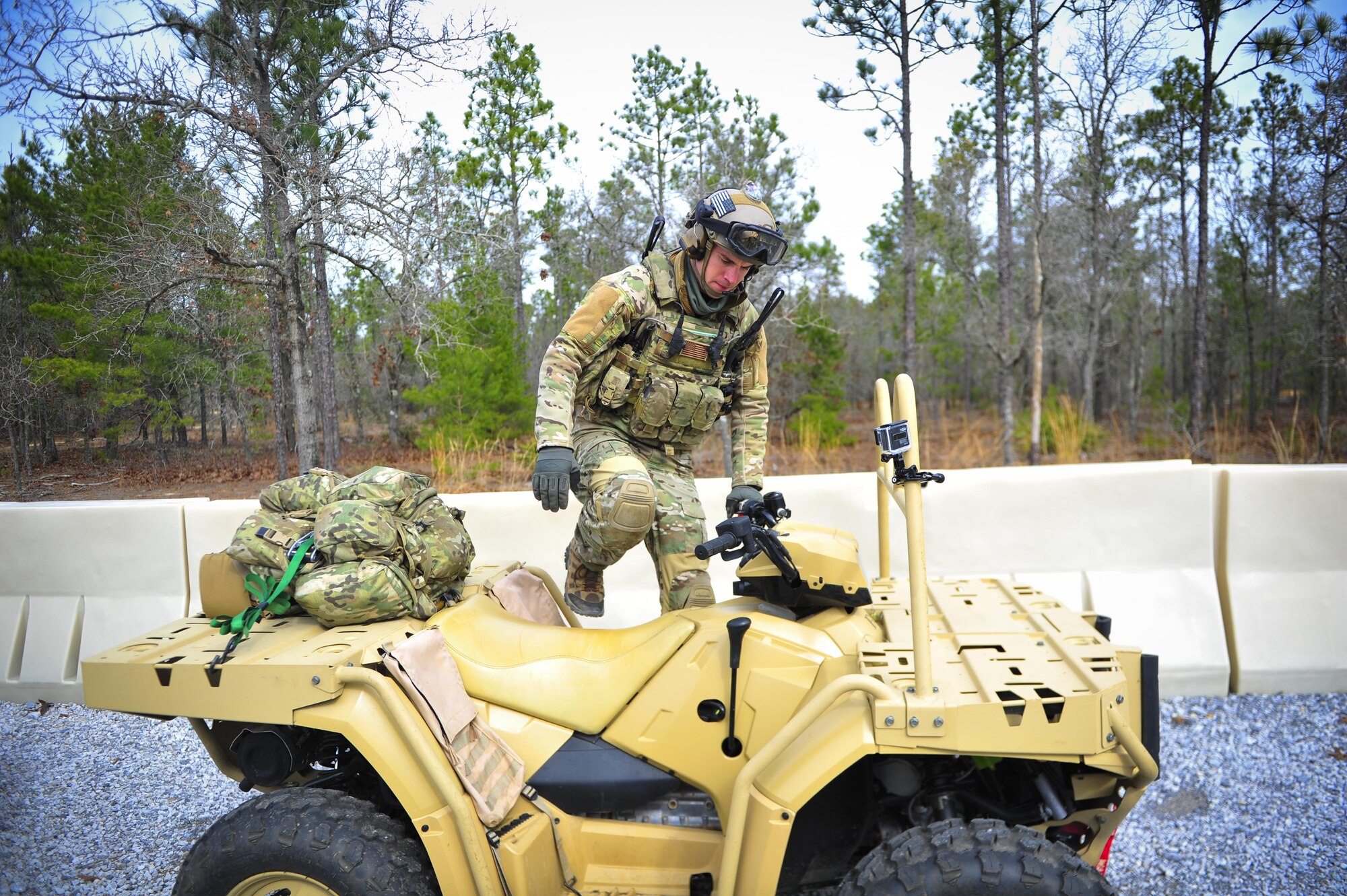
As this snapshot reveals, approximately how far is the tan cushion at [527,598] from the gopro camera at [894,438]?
1394 millimetres

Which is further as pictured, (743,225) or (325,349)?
(325,349)

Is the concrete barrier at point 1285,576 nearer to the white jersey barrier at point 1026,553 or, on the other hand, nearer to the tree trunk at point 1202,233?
the white jersey barrier at point 1026,553

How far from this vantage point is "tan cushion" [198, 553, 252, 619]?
92.4 inches

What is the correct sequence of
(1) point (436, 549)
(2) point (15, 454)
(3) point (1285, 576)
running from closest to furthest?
(1) point (436, 549) < (2) point (15, 454) < (3) point (1285, 576)

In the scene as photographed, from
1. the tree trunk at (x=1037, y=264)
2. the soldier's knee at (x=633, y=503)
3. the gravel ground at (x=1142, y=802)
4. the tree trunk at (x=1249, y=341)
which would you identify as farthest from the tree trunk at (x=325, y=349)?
the tree trunk at (x=1249, y=341)

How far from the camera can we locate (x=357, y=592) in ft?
7.18

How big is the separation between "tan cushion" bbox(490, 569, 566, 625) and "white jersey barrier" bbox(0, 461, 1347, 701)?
5.54 ft

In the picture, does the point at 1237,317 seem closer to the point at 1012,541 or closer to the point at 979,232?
the point at 979,232

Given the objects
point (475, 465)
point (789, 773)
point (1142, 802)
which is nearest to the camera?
point (789, 773)

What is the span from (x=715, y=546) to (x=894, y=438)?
0.50 m

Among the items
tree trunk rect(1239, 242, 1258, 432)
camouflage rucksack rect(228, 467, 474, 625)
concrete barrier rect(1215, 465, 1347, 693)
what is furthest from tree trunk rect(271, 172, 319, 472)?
tree trunk rect(1239, 242, 1258, 432)

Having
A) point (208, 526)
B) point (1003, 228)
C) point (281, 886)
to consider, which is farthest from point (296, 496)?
point (1003, 228)

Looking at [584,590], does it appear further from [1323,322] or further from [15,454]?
[1323,322]

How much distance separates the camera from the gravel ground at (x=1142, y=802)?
2900mm
